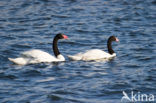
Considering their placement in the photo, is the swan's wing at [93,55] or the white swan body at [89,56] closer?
the white swan body at [89,56]

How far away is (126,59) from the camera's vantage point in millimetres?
16781

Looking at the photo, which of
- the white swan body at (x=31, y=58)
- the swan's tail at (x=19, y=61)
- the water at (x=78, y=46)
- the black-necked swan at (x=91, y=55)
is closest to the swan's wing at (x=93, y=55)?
the black-necked swan at (x=91, y=55)

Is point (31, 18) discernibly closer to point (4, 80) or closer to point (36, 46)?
point (36, 46)

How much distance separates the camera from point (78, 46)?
1892cm

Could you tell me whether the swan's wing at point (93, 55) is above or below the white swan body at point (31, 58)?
below

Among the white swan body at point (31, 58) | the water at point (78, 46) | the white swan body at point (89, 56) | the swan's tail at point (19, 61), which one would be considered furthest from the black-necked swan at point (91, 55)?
the swan's tail at point (19, 61)

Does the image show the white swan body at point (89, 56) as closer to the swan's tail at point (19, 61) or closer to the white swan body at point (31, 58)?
the white swan body at point (31, 58)

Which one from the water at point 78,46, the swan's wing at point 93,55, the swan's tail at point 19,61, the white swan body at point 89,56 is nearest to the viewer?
the water at point 78,46

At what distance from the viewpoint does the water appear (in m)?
12.7

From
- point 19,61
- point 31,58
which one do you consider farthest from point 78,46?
point 19,61

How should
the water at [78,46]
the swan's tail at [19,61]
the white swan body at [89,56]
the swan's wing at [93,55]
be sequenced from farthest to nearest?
the swan's wing at [93,55]
the white swan body at [89,56]
the swan's tail at [19,61]
the water at [78,46]

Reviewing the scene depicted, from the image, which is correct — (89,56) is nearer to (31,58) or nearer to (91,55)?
(91,55)

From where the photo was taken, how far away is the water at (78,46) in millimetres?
12688

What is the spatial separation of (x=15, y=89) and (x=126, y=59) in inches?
200
